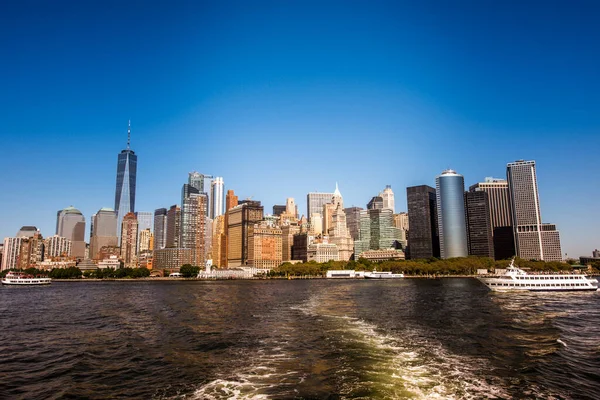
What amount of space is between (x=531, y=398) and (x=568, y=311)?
53.0 meters

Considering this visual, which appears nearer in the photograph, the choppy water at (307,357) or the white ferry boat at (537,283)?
the choppy water at (307,357)

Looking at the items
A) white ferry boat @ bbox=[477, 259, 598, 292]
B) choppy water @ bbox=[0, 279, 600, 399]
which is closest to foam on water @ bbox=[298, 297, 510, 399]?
choppy water @ bbox=[0, 279, 600, 399]

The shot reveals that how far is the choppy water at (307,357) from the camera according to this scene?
92.5 ft

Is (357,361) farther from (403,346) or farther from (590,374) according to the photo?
(590,374)

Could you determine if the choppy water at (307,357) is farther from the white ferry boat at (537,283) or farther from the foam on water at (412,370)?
the white ferry boat at (537,283)

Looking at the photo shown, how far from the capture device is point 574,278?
114 metres

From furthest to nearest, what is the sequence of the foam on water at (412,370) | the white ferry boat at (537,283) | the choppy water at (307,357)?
the white ferry boat at (537,283) < the choppy water at (307,357) < the foam on water at (412,370)

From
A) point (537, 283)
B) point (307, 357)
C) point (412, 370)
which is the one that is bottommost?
point (412, 370)

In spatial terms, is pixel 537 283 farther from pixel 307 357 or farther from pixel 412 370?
pixel 307 357

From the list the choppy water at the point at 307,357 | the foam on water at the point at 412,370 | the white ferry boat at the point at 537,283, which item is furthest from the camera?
the white ferry boat at the point at 537,283

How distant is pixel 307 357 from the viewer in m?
36.2

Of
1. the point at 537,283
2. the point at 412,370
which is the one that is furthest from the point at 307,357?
the point at 537,283

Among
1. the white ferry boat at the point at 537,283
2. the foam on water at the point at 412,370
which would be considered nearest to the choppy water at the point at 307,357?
the foam on water at the point at 412,370

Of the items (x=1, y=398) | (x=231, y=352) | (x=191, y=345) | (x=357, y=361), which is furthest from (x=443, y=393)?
(x=1, y=398)
